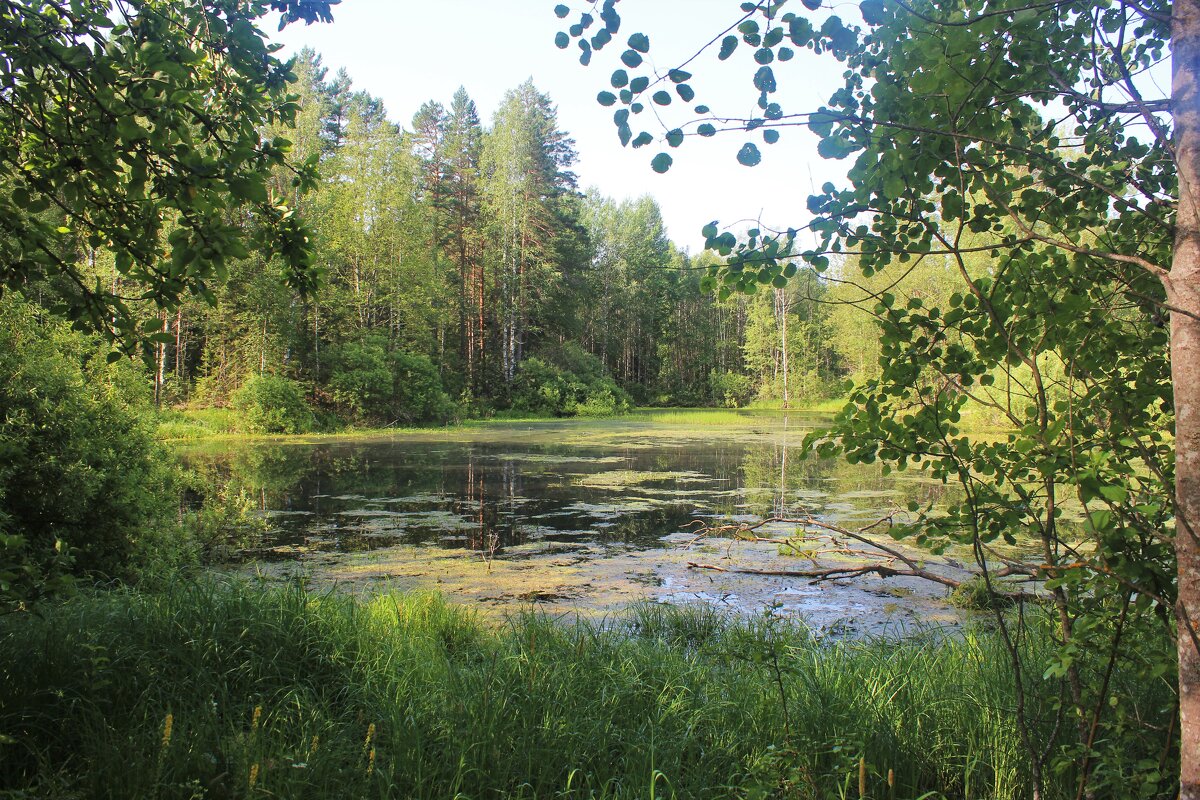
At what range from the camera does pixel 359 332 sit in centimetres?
2492

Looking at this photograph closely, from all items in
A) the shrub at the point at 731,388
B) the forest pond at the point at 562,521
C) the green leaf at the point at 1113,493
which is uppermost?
the shrub at the point at 731,388

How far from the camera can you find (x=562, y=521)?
8352 mm

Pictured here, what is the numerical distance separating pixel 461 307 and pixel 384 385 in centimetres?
1000

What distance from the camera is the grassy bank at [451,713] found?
225cm

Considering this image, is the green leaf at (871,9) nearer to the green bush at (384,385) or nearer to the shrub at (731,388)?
the green bush at (384,385)

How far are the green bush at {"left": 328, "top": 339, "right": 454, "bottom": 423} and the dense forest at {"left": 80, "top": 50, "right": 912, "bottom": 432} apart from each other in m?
0.05

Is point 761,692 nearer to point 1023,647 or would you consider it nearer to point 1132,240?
point 1023,647

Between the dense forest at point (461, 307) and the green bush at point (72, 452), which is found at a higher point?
the dense forest at point (461, 307)

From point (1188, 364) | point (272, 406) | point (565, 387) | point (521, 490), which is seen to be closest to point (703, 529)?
point (1188, 364)

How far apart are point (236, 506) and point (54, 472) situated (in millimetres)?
3435

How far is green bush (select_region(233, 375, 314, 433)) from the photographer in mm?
19562

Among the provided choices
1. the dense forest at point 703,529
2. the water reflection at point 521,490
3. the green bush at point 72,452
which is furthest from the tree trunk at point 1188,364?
the water reflection at point 521,490

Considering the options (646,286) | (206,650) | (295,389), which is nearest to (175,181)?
(206,650)

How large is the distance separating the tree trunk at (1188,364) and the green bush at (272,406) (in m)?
20.8
